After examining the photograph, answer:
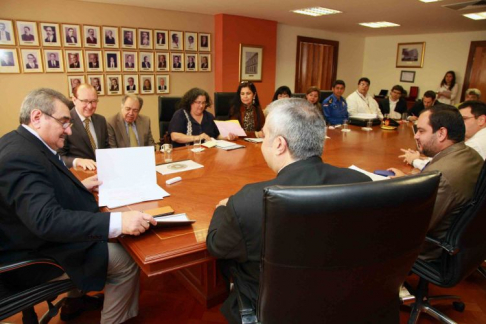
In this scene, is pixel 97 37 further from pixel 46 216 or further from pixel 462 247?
pixel 462 247

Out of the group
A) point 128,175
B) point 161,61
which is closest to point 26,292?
point 128,175

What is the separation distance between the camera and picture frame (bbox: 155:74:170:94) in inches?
214

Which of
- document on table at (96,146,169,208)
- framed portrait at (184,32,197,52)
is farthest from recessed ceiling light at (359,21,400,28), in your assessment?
document on table at (96,146,169,208)

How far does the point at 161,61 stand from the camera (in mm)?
5391

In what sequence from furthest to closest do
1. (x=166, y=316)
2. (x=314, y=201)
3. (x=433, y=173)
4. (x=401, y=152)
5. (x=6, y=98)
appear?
(x=6, y=98)
(x=401, y=152)
(x=166, y=316)
(x=433, y=173)
(x=314, y=201)

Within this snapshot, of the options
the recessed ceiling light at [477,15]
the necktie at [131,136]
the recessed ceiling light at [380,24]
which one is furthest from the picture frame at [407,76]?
the necktie at [131,136]

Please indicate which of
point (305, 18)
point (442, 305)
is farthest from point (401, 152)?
point (305, 18)

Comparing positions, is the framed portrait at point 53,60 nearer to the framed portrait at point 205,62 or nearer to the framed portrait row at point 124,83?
the framed portrait row at point 124,83

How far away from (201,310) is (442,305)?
143 cm

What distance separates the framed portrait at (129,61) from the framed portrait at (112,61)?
3.1 inches

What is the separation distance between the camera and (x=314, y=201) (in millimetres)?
690

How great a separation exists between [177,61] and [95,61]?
1323 millimetres

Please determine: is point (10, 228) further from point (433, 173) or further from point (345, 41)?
point (345, 41)

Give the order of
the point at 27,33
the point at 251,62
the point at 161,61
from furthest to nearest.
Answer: the point at 251,62
the point at 161,61
the point at 27,33
